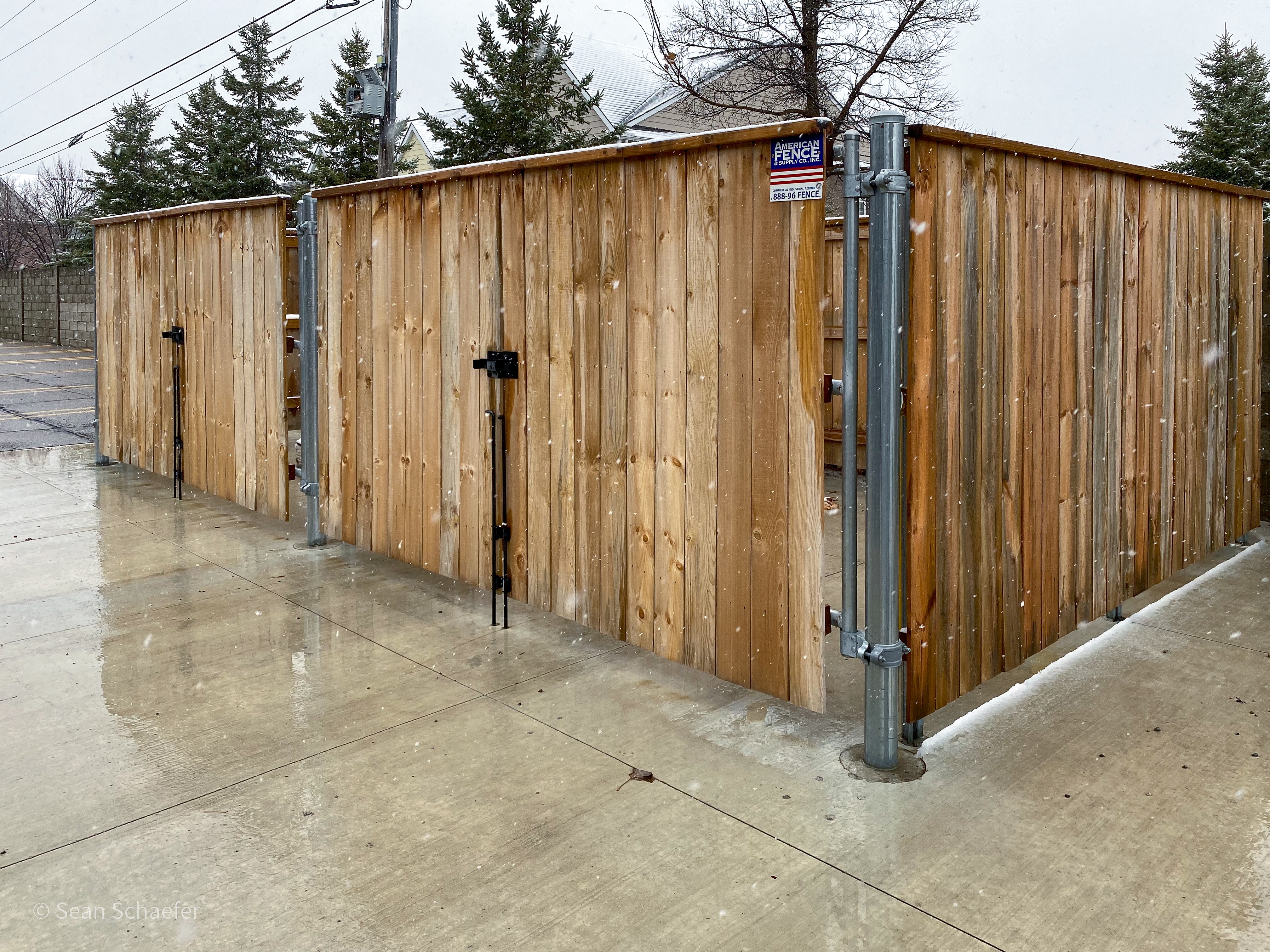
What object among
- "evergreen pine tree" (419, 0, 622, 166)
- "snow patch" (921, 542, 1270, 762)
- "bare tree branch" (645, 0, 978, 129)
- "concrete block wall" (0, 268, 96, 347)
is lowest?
"snow patch" (921, 542, 1270, 762)

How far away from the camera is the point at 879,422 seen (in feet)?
11.0

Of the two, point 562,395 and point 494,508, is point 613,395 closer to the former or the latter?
point 562,395

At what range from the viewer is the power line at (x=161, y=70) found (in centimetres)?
2094

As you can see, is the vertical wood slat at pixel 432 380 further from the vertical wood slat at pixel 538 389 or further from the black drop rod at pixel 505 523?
the vertical wood slat at pixel 538 389

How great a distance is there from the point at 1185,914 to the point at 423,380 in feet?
13.6

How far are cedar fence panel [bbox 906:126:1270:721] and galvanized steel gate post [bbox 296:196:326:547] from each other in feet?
13.3

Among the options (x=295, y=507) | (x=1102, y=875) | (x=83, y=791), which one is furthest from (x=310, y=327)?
(x=1102, y=875)

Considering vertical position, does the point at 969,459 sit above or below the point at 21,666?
above

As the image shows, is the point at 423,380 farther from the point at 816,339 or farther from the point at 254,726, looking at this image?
the point at 816,339

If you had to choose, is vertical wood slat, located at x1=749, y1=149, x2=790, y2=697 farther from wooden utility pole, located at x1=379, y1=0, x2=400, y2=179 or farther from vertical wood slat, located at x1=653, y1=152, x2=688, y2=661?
wooden utility pole, located at x1=379, y1=0, x2=400, y2=179

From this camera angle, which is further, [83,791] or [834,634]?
[834,634]

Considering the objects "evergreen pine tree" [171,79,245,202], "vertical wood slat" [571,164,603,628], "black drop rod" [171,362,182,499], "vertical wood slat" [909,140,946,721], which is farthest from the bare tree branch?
"evergreen pine tree" [171,79,245,202]

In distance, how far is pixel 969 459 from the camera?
3680 mm

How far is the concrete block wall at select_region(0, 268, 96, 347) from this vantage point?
25656 mm
